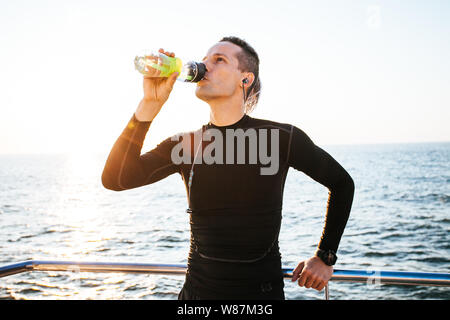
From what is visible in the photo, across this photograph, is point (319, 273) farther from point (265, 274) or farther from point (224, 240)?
point (224, 240)

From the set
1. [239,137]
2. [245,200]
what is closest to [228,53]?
[239,137]

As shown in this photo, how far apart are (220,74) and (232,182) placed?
662 millimetres

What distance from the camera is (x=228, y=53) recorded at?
221cm

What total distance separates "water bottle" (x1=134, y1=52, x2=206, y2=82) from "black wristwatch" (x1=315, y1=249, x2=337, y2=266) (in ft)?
3.84

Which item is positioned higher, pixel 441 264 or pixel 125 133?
pixel 125 133

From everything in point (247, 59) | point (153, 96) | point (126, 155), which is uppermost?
point (247, 59)

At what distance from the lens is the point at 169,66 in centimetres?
208

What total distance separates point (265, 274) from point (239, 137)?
2.46 feet

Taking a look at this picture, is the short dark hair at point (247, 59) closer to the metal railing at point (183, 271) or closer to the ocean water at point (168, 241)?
the metal railing at point (183, 271)

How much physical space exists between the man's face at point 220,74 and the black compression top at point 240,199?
0.27 meters

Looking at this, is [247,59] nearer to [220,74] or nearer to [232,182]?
[220,74]

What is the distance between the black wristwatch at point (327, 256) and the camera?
1866mm

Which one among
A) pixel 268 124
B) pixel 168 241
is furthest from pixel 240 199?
pixel 168 241
